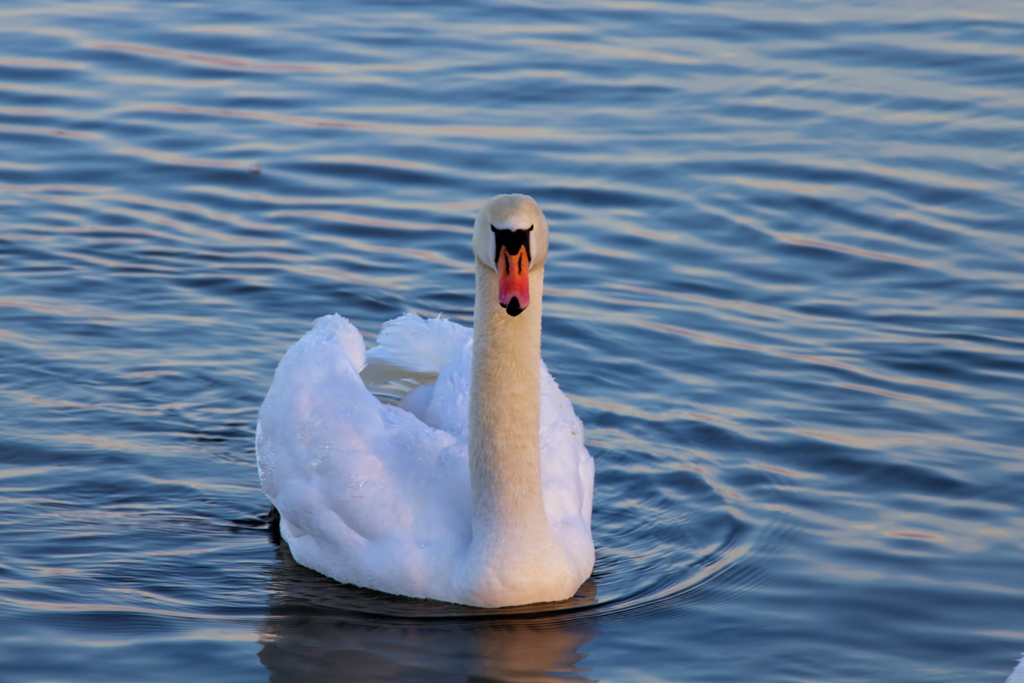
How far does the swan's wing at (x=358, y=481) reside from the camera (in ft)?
22.3

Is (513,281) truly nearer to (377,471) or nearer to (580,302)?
(377,471)

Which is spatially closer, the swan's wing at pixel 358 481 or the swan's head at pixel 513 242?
the swan's head at pixel 513 242

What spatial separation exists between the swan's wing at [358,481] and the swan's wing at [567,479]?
1.29ft

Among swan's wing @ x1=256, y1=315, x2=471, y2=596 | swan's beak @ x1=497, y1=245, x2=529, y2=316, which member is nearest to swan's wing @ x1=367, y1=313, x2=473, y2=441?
swan's wing @ x1=256, y1=315, x2=471, y2=596

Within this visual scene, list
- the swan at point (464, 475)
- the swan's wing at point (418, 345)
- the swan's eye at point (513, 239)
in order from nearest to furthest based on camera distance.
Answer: the swan's eye at point (513, 239)
the swan at point (464, 475)
the swan's wing at point (418, 345)

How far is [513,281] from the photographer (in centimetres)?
611

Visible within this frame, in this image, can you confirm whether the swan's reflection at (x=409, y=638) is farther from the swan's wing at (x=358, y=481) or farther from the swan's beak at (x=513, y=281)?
the swan's beak at (x=513, y=281)

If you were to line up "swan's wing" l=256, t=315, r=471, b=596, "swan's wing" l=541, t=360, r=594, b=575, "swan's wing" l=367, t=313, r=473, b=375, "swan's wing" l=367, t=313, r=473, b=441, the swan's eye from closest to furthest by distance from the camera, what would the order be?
the swan's eye, "swan's wing" l=256, t=315, r=471, b=596, "swan's wing" l=541, t=360, r=594, b=575, "swan's wing" l=367, t=313, r=473, b=441, "swan's wing" l=367, t=313, r=473, b=375

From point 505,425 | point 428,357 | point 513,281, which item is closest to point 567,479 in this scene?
point 505,425

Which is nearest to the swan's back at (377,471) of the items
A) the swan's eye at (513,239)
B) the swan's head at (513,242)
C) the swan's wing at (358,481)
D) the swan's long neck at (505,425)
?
the swan's wing at (358,481)

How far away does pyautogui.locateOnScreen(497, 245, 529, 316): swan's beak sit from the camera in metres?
6.05

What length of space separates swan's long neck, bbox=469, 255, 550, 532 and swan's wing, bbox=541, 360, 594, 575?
0.29 m

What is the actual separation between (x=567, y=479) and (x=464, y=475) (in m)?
0.49

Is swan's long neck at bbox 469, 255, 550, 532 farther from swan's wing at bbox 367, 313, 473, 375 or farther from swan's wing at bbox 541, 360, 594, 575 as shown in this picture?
swan's wing at bbox 367, 313, 473, 375
